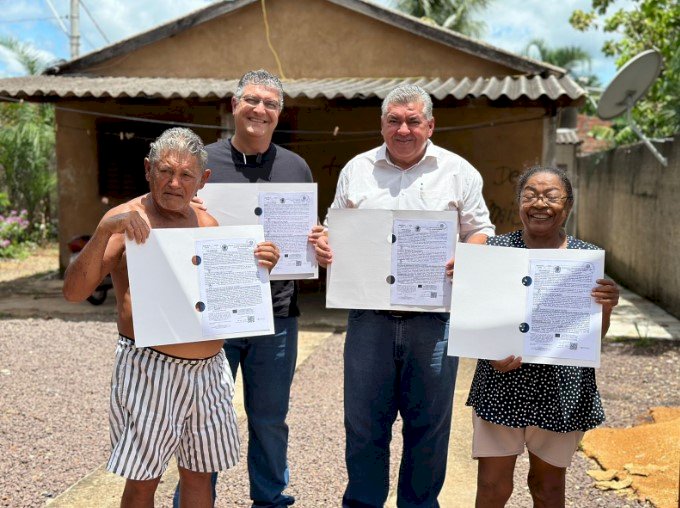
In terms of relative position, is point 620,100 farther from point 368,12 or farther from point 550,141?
point 368,12

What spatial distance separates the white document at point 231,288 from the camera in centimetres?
282

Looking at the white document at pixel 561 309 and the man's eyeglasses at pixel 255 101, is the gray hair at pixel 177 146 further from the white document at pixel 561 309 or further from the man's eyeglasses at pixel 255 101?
the white document at pixel 561 309

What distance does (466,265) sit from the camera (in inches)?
114

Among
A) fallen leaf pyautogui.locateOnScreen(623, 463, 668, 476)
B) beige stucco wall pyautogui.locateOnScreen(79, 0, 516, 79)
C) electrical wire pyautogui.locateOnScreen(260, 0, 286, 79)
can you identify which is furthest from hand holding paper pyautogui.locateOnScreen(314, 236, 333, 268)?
electrical wire pyautogui.locateOnScreen(260, 0, 286, 79)

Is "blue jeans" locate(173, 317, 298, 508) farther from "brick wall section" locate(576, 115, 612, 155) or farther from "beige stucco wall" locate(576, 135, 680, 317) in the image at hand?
"brick wall section" locate(576, 115, 612, 155)

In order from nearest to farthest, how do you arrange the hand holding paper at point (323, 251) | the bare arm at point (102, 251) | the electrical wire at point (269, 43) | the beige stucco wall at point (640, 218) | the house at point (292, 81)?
the bare arm at point (102, 251)
the hand holding paper at point (323, 251)
the beige stucco wall at point (640, 218)
the house at point (292, 81)
the electrical wire at point (269, 43)

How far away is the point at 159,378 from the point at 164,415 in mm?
133

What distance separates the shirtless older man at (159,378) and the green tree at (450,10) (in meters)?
25.6

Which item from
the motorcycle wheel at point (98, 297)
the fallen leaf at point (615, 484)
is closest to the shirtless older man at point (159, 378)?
the fallen leaf at point (615, 484)

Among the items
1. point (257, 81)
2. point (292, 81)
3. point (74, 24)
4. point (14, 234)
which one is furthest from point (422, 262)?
point (74, 24)

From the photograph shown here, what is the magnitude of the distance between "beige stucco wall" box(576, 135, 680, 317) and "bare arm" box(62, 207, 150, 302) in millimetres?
8288

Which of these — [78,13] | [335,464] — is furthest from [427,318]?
[78,13]

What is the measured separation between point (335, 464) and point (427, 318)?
1707 millimetres

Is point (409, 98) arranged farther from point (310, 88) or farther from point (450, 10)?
point (450, 10)
